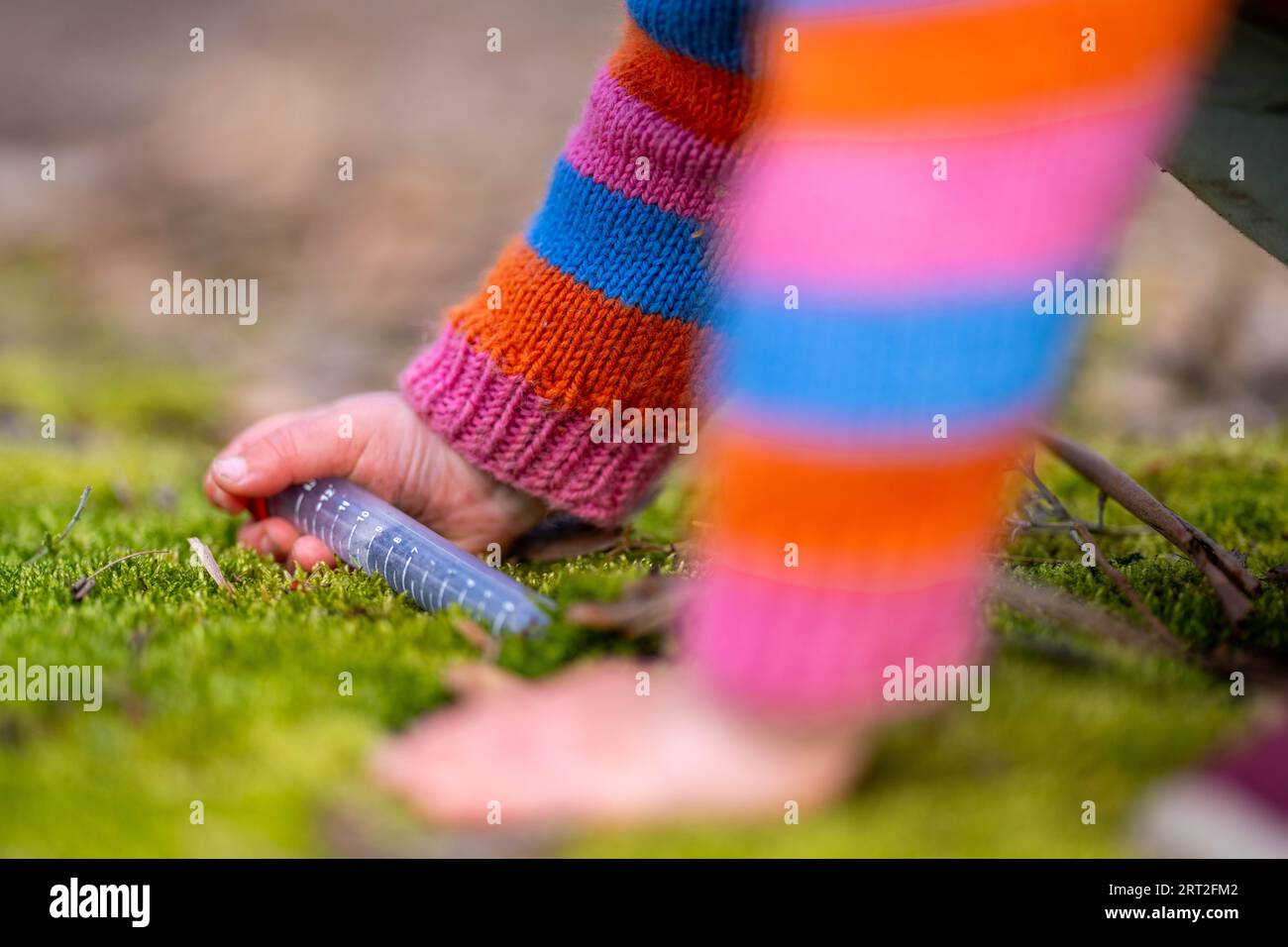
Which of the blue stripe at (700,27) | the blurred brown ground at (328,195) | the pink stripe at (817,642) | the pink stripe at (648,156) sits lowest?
the pink stripe at (817,642)

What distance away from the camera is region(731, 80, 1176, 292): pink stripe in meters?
1.02

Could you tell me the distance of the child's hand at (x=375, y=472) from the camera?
2.12 meters

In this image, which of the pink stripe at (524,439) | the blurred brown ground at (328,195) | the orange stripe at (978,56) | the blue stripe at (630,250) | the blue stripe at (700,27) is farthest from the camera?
the blurred brown ground at (328,195)

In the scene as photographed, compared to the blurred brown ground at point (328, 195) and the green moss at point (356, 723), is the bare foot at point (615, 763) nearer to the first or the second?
the green moss at point (356, 723)

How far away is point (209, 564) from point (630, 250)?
2.57ft

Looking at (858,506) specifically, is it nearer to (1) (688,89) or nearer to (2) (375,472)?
(1) (688,89)

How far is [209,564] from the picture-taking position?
1.96 metres

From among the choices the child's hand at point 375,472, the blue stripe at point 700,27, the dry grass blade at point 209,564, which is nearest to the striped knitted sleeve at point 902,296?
the blue stripe at point 700,27

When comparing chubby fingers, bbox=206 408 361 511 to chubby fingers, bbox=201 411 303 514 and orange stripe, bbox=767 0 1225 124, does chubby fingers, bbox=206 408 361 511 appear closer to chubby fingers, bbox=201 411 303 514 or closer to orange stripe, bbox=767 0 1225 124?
chubby fingers, bbox=201 411 303 514

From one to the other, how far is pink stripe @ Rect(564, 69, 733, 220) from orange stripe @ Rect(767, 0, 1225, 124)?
0.83 meters

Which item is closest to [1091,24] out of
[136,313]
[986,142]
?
[986,142]

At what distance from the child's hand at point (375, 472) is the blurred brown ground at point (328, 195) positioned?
1.95 metres
